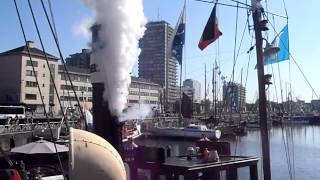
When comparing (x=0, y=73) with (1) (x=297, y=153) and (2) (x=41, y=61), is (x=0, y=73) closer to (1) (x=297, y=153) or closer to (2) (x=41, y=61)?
(2) (x=41, y=61)

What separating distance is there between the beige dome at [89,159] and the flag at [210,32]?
13.4 meters

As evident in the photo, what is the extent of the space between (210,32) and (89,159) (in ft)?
46.3

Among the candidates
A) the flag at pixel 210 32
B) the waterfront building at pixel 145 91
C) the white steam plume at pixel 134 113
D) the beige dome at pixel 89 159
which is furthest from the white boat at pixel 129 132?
the waterfront building at pixel 145 91

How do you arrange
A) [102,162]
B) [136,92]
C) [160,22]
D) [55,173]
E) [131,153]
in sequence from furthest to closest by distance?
[136,92] → [160,22] → [55,173] → [131,153] → [102,162]

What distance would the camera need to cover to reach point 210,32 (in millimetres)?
21031

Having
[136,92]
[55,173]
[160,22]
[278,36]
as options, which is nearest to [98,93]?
[55,173]

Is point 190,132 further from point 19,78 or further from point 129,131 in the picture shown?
point 19,78

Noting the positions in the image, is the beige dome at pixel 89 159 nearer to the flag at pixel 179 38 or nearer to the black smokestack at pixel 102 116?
the black smokestack at pixel 102 116

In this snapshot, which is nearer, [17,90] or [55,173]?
[55,173]

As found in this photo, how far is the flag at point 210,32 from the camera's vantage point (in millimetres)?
20719

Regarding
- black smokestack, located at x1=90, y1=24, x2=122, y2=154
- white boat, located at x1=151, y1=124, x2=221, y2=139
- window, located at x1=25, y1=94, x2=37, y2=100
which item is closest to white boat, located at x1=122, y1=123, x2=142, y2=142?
black smokestack, located at x1=90, y1=24, x2=122, y2=154

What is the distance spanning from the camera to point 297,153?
63.8 metres

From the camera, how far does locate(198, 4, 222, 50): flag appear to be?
68.0 ft

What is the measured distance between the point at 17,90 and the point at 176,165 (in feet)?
377
